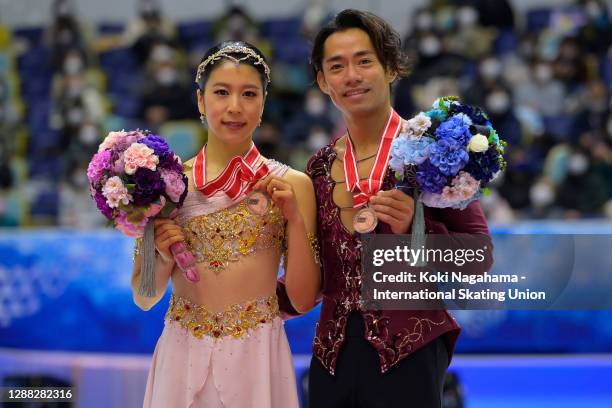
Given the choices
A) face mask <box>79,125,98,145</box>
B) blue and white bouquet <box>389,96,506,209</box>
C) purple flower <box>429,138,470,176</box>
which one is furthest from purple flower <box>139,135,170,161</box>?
face mask <box>79,125,98,145</box>

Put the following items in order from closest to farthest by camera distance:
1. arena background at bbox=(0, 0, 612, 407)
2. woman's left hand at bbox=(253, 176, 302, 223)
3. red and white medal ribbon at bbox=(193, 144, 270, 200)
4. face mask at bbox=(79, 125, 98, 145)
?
woman's left hand at bbox=(253, 176, 302, 223) < red and white medal ribbon at bbox=(193, 144, 270, 200) < arena background at bbox=(0, 0, 612, 407) < face mask at bbox=(79, 125, 98, 145)

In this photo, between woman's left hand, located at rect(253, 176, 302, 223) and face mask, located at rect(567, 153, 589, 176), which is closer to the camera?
woman's left hand, located at rect(253, 176, 302, 223)

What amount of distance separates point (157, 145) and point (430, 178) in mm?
826

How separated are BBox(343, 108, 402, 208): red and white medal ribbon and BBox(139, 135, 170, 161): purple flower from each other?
0.55m

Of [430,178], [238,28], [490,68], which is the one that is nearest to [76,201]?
[238,28]

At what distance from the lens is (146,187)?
8.57 feet

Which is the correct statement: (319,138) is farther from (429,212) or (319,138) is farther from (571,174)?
(429,212)

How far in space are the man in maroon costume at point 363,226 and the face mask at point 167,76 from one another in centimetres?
607

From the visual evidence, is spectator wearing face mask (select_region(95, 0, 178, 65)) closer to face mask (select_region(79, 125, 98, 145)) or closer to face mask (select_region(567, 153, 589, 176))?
face mask (select_region(79, 125, 98, 145))

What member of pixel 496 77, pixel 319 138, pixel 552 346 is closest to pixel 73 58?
pixel 319 138

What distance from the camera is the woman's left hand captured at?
2.66 meters

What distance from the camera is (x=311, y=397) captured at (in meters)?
2.70

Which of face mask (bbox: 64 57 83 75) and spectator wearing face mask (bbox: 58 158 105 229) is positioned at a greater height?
face mask (bbox: 64 57 83 75)

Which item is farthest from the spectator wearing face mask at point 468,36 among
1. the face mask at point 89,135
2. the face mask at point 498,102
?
the face mask at point 89,135
